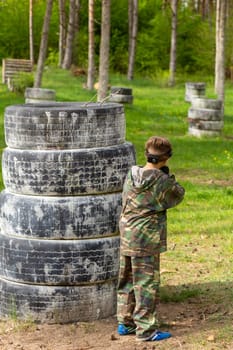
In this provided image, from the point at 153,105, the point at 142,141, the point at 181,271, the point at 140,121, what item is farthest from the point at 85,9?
the point at 181,271

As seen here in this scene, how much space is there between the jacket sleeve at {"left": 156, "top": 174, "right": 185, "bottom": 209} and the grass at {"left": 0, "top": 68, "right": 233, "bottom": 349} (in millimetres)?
945

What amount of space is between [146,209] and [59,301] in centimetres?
104

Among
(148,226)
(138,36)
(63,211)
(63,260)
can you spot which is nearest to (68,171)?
(63,211)

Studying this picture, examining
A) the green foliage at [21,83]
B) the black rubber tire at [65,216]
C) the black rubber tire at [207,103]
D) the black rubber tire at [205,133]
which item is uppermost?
the black rubber tire at [65,216]

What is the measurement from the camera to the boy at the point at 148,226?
20.1 feet

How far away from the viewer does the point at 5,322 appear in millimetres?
6789

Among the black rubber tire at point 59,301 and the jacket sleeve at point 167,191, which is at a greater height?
the jacket sleeve at point 167,191

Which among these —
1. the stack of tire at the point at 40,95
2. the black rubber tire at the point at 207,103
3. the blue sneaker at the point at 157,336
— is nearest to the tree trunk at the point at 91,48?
the stack of tire at the point at 40,95

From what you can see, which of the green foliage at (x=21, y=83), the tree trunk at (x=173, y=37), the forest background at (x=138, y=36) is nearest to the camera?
the green foliage at (x=21, y=83)

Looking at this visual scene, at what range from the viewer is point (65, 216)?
6488 millimetres

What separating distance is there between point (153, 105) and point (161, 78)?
18193 mm

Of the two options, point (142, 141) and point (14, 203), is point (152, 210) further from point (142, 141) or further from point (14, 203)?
point (142, 141)

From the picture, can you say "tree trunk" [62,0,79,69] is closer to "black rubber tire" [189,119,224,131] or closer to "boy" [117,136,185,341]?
"black rubber tire" [189,119,224,131]

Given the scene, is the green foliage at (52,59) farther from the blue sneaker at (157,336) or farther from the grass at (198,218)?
the blue sneaker at (157,336)
